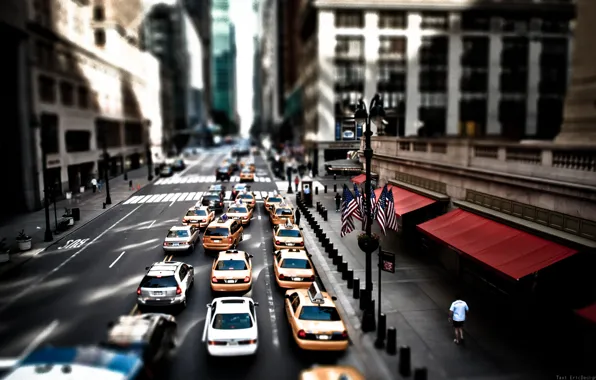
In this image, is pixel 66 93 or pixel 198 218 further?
pixel 66 93

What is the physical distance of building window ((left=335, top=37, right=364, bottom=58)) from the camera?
66062 millimetres

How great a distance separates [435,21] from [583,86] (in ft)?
179

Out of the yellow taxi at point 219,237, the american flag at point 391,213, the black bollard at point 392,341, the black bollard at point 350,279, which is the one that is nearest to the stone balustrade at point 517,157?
the american flag at point 391,213

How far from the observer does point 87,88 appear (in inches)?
2172

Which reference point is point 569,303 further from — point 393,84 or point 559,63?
point 559,63

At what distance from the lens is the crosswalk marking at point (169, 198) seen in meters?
41.7

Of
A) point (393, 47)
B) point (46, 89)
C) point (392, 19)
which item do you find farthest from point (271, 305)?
point (392, 19)

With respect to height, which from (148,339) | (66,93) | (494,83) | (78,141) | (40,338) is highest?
(494,83)

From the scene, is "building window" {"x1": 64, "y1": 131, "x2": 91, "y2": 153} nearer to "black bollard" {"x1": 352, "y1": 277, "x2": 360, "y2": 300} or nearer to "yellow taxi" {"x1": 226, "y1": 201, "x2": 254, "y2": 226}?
"yellow taxi" {"x1": 226, "y1": 201, "x2": 254, "y2": 226}

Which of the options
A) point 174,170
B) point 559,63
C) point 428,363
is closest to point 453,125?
point 559,63

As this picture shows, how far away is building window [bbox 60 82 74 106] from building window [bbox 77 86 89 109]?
2597 millimetres

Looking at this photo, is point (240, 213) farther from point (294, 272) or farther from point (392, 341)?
point (392, 341)

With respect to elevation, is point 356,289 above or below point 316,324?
below

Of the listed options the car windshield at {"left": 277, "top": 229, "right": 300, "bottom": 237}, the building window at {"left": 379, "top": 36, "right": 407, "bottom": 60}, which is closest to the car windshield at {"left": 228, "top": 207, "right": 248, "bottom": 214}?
the car windshield at {"left": 277, "top": 229, "right": 300, "bottom": 237}
